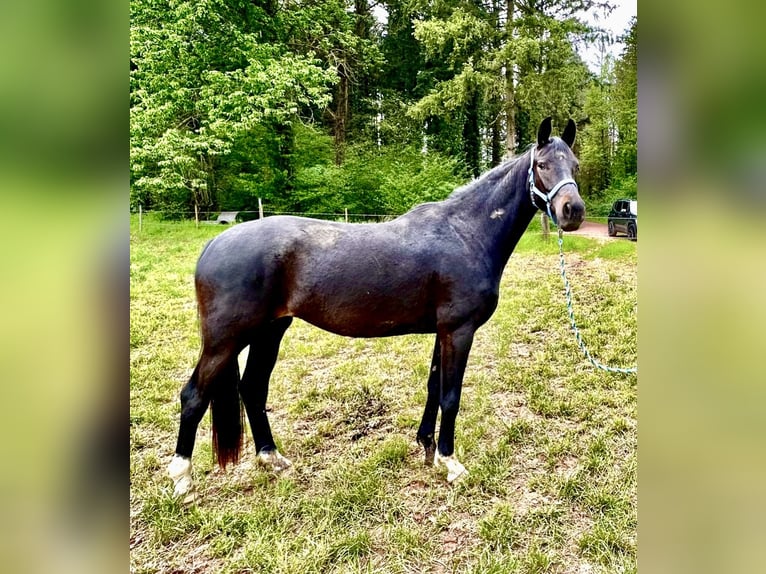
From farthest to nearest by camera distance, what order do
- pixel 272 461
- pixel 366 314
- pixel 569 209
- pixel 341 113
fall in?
pixel 341 113 < pixel 272 461 < pixel 366 314 < pixel 569 209

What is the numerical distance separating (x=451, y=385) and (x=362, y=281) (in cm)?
80

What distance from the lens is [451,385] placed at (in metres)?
2.28

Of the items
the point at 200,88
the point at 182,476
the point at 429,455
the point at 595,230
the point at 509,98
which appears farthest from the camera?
the point at 509,98

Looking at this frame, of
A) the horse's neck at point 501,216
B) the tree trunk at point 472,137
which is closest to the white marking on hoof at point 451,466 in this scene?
the horse's neck at point 501,216

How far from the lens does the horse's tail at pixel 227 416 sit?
2.10 metres

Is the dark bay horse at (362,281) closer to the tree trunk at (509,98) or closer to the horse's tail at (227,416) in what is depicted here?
the horse's tail at (227,416)

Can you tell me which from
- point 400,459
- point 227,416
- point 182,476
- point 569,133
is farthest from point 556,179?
point 182,476

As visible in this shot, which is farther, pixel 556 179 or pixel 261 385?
pixel 261 385

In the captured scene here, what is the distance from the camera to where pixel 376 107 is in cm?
606

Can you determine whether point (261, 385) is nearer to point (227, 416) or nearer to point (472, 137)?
point (227, 416)

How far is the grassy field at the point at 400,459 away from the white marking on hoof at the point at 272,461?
2.3 inches

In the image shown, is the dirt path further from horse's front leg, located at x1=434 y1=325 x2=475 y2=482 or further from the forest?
horse's front leg, located at x1=434 y1=325 x2=475 y2=482

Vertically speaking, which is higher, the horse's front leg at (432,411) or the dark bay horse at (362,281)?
the dark bay horse at (362,281)
